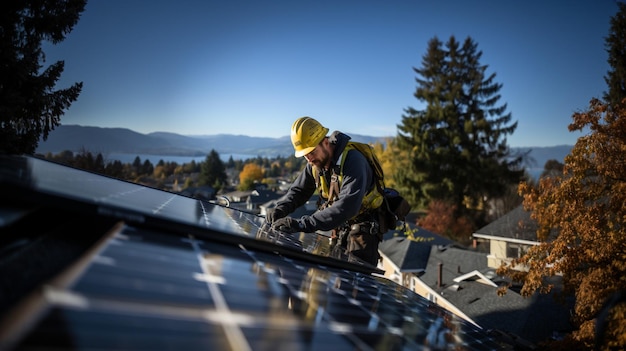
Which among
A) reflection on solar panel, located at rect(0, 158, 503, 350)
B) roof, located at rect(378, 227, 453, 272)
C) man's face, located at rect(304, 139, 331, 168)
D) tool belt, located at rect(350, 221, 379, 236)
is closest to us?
reflection on solar panel, located at rect(0, 158, 503, 350)

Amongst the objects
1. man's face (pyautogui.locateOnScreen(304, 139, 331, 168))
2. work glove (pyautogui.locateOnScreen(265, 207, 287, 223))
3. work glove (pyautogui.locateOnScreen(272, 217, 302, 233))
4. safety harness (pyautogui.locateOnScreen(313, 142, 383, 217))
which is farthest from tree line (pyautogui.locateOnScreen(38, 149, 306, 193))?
work glove (pyautogui.locateOnScreen(272, 217, 302, 233))

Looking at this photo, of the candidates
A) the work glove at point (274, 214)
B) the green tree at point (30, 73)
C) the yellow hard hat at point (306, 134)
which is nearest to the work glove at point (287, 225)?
the work glove at point (274, 214)

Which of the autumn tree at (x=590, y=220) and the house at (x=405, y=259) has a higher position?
the autumn tree at (x=590, y=220)

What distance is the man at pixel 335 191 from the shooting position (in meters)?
4.56

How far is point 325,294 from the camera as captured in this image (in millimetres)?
2225

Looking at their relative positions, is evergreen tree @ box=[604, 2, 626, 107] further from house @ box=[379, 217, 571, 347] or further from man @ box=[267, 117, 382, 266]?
man @ box=[267, 117, 382, 266]

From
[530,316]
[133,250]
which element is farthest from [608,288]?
[133,250]

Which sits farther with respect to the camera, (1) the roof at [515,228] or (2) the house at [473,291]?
(1) the roof at [515,228]

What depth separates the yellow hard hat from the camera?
4879 millimetres

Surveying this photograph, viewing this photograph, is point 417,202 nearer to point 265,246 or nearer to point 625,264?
point 625,264

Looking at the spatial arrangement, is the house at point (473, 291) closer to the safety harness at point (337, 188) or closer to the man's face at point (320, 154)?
the safety harness at point (337, 188)

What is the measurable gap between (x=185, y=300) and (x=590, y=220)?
1271cm

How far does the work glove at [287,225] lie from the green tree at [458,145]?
147ft

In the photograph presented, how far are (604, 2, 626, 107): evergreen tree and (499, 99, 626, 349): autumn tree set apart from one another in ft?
97.2
